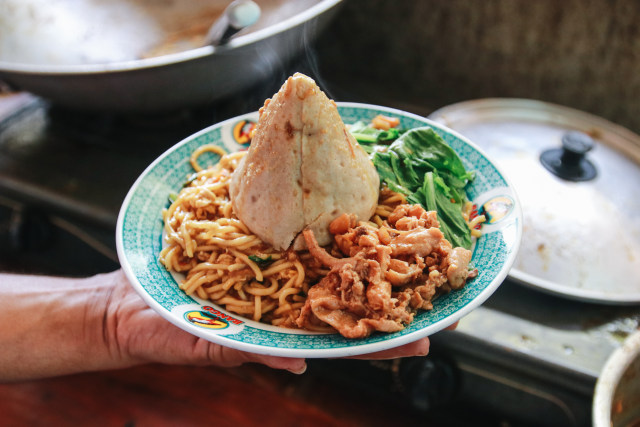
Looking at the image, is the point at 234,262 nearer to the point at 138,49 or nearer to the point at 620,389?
the point at 620,389

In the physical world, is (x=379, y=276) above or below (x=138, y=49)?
below

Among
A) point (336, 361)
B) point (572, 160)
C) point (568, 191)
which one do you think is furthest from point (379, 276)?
point (572, 160)

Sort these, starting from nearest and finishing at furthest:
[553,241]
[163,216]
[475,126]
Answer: [163,216] < [553,241] < [475,126]

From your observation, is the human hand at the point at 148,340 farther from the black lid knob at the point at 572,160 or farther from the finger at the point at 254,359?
the black lid knob at the point at 572,160

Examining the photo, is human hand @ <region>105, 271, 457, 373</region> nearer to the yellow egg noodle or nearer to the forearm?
the forearm

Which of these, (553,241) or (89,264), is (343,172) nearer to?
(553,241)

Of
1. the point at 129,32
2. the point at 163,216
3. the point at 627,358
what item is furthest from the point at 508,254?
the point at 129,32
